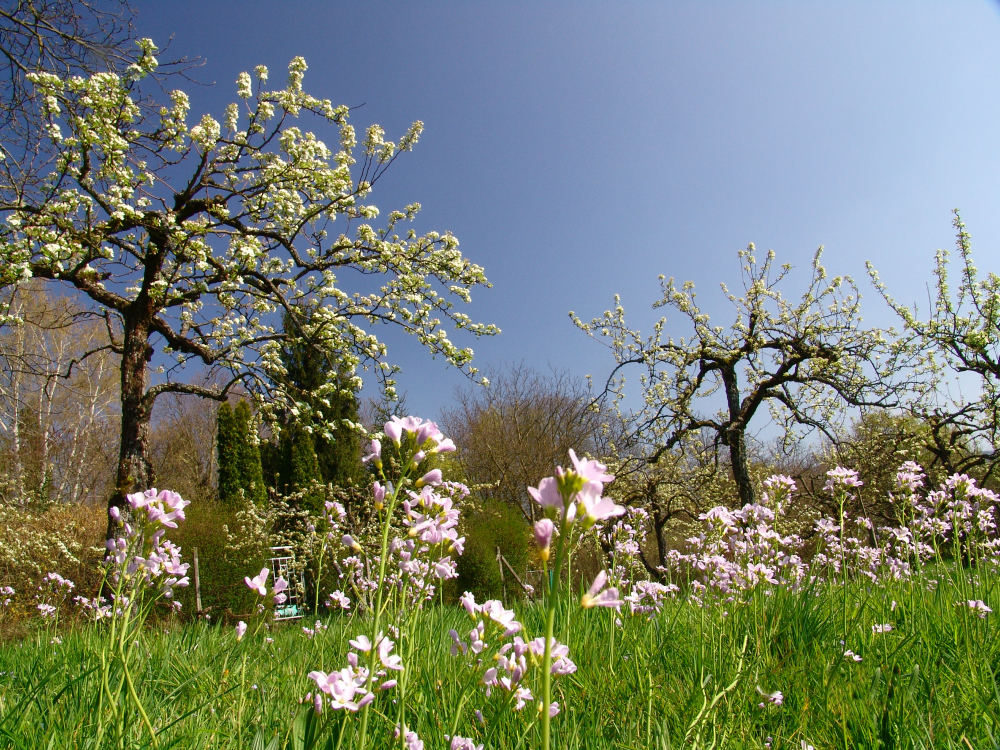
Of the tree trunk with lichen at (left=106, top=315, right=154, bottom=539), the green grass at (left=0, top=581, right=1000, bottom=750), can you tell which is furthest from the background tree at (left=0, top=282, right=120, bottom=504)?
the green grass at (left=0, top=581, right=1000, bottom=750)

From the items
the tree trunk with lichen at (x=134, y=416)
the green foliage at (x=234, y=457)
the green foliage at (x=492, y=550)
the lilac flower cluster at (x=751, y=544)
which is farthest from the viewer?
the green foliage at (x=234, y=457)

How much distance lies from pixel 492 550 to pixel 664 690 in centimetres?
967

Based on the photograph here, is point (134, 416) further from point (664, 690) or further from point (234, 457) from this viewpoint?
point (234, 457)

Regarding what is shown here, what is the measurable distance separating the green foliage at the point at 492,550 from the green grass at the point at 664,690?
731cm

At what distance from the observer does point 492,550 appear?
11.3m

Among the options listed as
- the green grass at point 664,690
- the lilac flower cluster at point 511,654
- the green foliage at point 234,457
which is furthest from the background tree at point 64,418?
the lilac flower cluster at point 511,654

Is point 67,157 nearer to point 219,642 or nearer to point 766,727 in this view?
point 219,642

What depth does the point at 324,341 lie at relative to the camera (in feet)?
26.9

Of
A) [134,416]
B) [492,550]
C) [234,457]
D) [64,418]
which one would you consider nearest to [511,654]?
[134,416]

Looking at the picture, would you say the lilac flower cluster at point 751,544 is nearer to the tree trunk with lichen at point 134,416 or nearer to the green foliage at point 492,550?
the green foliage at point 492,550

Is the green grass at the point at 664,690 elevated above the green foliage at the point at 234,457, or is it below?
below

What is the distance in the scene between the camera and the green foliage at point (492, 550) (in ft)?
35.9

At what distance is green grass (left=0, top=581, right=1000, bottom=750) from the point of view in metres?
1.48

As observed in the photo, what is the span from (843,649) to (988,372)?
35.3 ft
